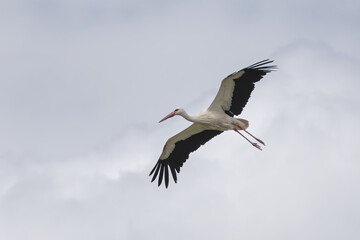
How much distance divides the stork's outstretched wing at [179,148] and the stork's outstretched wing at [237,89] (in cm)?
121

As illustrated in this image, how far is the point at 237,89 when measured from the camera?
25828 mm

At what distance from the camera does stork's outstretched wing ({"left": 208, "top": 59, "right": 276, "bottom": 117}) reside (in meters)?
25.5

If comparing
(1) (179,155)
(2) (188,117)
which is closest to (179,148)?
(1) (179,155)

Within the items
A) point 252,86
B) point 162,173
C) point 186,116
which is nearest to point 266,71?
point 252,86

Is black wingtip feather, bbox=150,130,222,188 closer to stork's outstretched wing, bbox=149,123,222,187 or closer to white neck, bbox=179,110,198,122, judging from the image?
stork's outstretched wing, bbox=149,123,222,187

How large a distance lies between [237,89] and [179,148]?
8.41 ft

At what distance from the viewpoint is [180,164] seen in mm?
27625

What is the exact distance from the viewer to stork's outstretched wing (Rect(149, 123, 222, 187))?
27.4 meters

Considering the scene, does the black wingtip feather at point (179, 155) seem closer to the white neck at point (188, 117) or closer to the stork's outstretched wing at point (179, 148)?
the stork's outstretched wing at point (179, 148)

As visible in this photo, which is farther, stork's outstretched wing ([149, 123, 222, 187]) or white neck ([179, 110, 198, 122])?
stork's outstretched wing ([149, 123, 222, 187])

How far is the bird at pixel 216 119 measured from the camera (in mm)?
25639

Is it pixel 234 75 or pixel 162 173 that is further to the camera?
pixel 162 173

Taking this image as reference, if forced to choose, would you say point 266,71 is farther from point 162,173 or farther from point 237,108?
point 162,173

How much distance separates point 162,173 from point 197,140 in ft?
3.86
